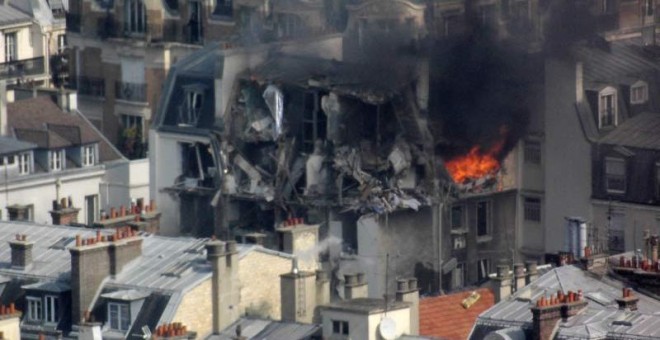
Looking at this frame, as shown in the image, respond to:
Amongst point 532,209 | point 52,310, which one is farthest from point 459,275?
point 52,310

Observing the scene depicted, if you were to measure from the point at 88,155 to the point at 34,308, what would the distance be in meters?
23.8

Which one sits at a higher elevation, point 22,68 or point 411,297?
point 22,68

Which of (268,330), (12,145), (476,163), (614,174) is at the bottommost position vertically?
(268,330)

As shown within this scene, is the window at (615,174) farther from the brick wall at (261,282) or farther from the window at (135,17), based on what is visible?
the window at (135,17)

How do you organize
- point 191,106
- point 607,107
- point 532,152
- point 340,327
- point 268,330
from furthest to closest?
point 191,106
point 532,152
point 607,107
point 268,330
point 340,327

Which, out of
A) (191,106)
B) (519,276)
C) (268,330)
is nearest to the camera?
(268,330)

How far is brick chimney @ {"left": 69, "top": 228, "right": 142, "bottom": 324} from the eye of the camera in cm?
9638

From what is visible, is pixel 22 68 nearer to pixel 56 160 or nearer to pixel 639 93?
pixel 56 160

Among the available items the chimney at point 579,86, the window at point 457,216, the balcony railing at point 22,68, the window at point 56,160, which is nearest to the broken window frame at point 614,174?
the chimney at point 579,86

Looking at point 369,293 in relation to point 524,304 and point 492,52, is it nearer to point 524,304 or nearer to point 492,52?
point 492,52

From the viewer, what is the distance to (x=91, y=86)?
13312 cm

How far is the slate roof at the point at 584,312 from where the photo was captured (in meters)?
88.4

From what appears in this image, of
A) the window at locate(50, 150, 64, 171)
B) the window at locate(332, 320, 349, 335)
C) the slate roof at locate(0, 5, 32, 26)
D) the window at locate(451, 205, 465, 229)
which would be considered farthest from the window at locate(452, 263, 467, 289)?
the slate roof at locate(0, 5, 32, 26)

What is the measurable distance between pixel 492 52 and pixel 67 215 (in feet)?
45.9
